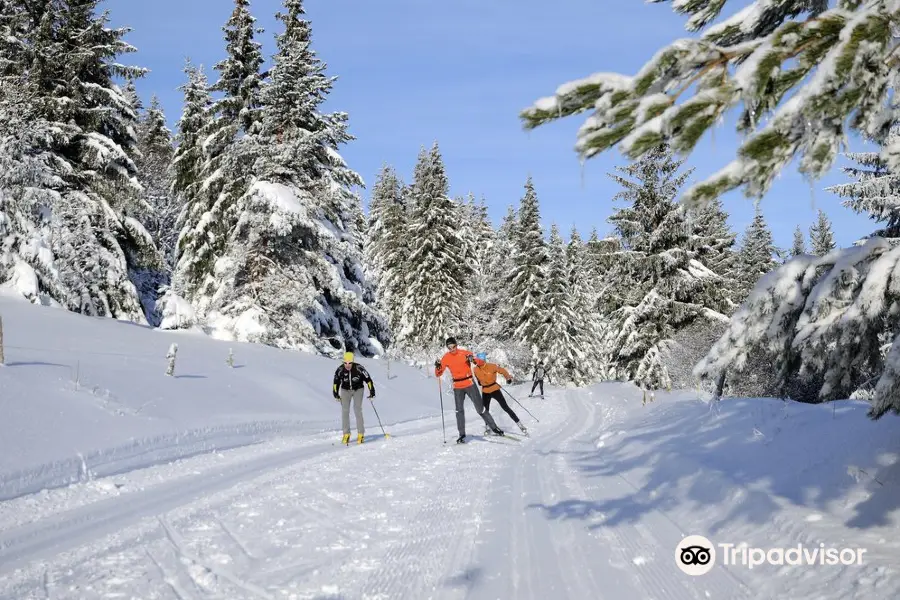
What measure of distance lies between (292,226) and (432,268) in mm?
22179

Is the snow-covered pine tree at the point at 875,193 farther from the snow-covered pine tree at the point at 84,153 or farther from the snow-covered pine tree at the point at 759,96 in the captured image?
the snow-covered pine tree at the point at 84,153

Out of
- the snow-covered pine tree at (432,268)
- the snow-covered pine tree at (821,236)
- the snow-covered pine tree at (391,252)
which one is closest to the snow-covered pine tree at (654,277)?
the snow-covered pine tree at (432,268)

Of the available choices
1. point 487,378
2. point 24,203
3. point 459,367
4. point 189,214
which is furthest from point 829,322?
point 189,214

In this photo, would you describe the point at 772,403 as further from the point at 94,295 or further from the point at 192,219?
the point at 192,219

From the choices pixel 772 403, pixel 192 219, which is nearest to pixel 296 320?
pixel 192 219

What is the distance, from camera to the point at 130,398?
38.8ft

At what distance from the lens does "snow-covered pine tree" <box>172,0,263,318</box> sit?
24.8m

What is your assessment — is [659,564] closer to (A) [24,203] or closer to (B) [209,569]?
(B) [209,569]

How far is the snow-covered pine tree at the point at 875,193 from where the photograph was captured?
51.6 feet

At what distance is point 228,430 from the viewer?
12.5m

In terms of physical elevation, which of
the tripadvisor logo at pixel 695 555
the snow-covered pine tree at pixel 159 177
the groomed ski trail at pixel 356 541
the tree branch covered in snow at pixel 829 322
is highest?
the snow-covered pine tree at pixel 159 177

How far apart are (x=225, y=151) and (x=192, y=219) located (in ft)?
11.2

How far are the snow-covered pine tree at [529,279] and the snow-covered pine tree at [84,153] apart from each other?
2628 centimetres

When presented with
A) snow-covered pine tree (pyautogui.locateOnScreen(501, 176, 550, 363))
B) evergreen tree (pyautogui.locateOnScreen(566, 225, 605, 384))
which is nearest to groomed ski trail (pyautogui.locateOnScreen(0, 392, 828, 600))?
snow-covered pine tree (pyautogui.locateOnScreen(501, 176, 550, 363))
